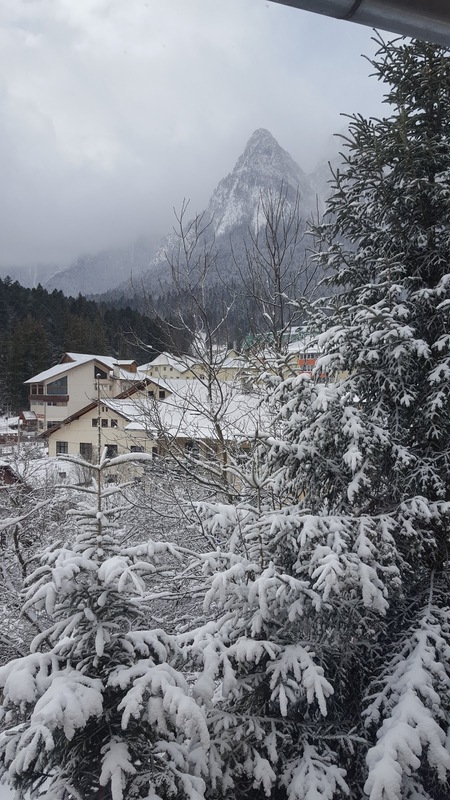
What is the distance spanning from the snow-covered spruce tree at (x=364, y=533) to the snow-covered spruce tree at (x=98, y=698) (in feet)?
1.40

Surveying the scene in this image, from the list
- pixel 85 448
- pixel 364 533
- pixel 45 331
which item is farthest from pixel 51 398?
pixel 364 533

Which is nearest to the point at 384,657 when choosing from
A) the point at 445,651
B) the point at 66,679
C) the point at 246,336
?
the point at 445,651

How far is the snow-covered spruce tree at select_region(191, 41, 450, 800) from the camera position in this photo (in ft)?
10.5

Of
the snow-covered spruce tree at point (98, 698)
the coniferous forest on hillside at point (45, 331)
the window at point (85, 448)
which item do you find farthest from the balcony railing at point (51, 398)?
the snow-covered spruce tree at point (98, 698)

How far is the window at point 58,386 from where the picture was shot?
38938 millimetres

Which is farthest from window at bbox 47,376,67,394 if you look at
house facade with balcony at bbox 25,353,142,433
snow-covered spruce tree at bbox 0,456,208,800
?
snow-covered spruce tree at bbox 0,456,208,800

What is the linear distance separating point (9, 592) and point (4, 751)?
7.14 m

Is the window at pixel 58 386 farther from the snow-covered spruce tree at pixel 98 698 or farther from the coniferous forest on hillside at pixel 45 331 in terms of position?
the snow-covered spruce tree at pixel 98 698

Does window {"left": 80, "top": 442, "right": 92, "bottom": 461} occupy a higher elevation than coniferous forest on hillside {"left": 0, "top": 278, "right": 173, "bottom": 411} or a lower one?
lower

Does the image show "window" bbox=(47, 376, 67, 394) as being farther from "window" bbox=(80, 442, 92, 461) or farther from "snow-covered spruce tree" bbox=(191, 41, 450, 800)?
"snow-covered spruce tree" bbox=(191, 41, 450, 800)

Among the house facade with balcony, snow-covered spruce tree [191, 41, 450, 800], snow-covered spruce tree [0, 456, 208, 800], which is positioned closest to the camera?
snow-covered spruce tree [0, 456, 208, 800]

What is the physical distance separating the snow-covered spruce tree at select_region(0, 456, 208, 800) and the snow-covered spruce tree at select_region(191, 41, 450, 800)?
0.43 m

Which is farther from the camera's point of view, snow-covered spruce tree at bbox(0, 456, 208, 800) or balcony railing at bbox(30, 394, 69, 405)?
balcony railing at bbox(30, 394, 69, 405)

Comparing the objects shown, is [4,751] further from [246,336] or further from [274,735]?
[246,336]
